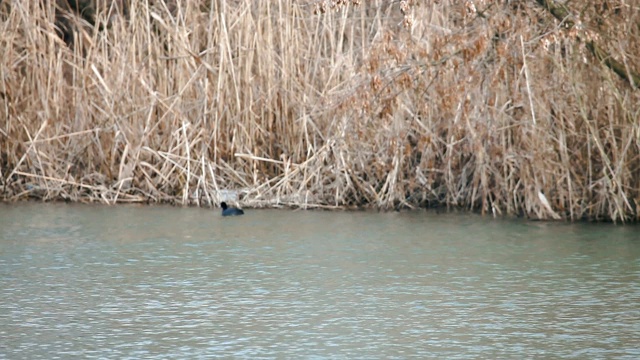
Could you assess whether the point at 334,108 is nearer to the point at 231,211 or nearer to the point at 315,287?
the point at 231,211

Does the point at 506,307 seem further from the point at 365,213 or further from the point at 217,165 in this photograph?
the point at 217,165

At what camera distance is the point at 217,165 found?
8.52 metres

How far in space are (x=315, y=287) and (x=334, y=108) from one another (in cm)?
229

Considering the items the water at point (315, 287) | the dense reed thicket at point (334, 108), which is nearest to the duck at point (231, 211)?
the water at point (315, 287)

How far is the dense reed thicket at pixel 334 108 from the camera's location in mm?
7094

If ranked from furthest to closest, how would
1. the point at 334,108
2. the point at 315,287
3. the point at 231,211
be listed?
1. the point at 231,211
2. the point at 334,108
3. the point at 315,287

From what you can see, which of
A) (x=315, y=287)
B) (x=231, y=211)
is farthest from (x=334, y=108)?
(x=315, y=287)

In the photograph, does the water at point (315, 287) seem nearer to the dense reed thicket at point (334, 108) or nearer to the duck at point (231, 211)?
the duck at point (231, 211)

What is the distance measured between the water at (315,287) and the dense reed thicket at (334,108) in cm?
39

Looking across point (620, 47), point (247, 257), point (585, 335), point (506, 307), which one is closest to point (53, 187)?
point (247, 257)

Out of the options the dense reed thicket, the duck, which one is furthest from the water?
the dense reed thicket

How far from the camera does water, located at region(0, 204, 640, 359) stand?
4.13 meters

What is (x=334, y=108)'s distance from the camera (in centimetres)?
734

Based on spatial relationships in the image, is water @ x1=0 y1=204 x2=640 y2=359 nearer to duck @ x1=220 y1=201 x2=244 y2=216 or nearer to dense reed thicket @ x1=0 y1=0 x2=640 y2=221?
duck @ x1=220 y1=201 x2=244 y2=216
